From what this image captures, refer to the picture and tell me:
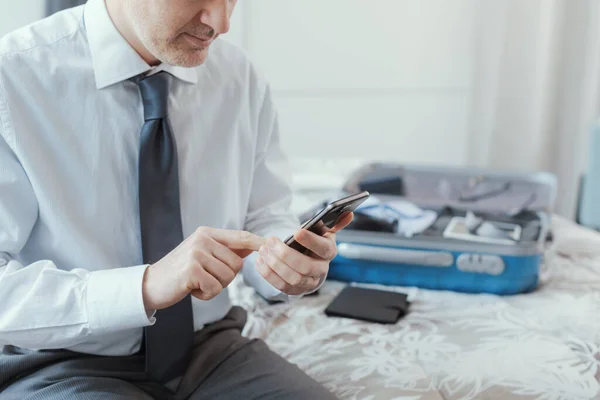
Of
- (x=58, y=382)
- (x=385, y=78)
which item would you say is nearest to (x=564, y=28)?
(x=385, y=78)

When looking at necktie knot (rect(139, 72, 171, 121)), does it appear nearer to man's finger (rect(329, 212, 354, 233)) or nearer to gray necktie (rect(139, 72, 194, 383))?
gray necktie (rect(139, 72, 194, 383))

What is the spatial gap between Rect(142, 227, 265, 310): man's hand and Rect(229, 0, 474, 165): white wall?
2.09 meters

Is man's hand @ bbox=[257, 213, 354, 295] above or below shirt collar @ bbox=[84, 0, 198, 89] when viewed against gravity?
below

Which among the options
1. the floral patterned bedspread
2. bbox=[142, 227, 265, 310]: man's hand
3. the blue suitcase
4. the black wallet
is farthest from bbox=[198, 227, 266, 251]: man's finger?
the blue suitcase

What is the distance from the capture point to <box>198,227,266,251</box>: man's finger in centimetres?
89

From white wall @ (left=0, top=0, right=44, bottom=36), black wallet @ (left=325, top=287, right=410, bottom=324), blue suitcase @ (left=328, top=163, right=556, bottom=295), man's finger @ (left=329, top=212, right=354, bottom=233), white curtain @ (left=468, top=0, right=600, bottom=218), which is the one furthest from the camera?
white curtain @ (left=468, top=0, right=600, bottom=218)

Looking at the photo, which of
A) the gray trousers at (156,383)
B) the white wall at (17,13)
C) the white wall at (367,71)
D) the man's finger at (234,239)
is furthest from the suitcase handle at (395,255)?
the white wall at (367,71)

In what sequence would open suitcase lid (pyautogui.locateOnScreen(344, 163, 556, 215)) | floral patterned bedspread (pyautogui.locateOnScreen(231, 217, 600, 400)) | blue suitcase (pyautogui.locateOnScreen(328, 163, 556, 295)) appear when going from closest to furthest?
floral patterned bedspread (pyautogui.locateOnScreen(231, 217, 600, 400)) → blue suitcase (pyautogui.locateOnScreen(328, 163, 556, 295)) → open suitcase lid (pyautogui.locateOnScreen(344, 163, 556, 215))

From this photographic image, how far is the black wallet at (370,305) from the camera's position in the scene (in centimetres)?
135

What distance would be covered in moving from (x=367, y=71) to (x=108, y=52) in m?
2.11

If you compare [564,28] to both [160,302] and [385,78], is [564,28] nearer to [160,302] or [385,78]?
[385,78]

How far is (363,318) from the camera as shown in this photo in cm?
134

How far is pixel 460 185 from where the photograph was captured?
2086 millimetres

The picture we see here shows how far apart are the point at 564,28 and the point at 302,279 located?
96.1 inches
